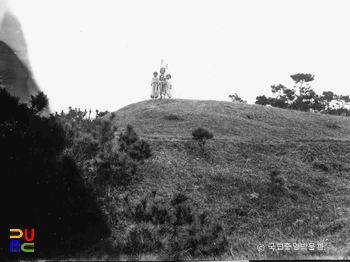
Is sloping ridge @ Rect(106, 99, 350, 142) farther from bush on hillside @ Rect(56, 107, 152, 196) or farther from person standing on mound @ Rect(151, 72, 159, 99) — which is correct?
bush on hillside @ Rect(56, 107, 152, 196)

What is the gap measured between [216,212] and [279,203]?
81.4 inches

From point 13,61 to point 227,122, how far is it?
31.7 feet

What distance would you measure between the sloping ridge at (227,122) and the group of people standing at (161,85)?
834 mm

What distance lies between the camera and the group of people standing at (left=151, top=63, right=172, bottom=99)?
19.5m

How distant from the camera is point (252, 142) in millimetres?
13359

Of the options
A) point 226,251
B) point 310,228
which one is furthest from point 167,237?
point 310,228

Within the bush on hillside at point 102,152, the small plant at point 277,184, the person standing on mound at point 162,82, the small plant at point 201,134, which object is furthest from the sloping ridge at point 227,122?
the bush on hillside at point 102,152

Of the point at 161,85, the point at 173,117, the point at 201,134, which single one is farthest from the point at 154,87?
the point at 201,134

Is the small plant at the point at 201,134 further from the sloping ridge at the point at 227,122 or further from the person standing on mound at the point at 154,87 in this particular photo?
the person standing on mound at the point at 154,87

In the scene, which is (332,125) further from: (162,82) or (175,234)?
(175,234)

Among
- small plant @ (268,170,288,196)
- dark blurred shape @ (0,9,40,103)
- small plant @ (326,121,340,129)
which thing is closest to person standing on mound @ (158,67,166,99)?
dark blurred shape @ (0,9,40,103)

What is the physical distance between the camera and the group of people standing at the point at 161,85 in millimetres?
19516

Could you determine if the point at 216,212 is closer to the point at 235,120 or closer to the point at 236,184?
the point at 236,184

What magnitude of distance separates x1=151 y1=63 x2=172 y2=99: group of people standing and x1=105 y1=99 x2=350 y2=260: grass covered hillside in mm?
2824
